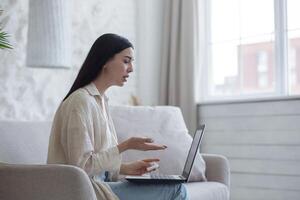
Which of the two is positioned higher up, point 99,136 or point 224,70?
point 224,70

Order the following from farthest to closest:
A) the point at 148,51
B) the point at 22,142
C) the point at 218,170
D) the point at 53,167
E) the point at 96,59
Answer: the point at 148,51 < the point at 218,170 < the point at 22,142 < the point at 96,59 < the point at 53,167

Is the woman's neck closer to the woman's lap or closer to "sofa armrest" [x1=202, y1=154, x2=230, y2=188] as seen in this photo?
the woman's lap

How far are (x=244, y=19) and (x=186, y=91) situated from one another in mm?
687

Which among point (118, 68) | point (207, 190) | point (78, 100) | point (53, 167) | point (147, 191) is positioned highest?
point (118, 68)

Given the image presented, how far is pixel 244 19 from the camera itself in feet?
11.8

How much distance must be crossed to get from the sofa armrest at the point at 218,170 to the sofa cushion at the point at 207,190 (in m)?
0.07

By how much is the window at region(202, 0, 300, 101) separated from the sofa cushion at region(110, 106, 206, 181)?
0.95 m

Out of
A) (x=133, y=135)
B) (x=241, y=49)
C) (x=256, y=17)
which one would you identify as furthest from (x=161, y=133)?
(x=256, y=17)

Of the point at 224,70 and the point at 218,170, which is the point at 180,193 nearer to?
the point at 218,170

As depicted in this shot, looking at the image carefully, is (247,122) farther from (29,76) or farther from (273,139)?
(29,76)

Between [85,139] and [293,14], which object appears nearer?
[85,139]

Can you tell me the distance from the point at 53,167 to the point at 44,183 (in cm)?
7

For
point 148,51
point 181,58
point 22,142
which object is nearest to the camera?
point 22,142

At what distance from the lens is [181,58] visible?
368 cm
